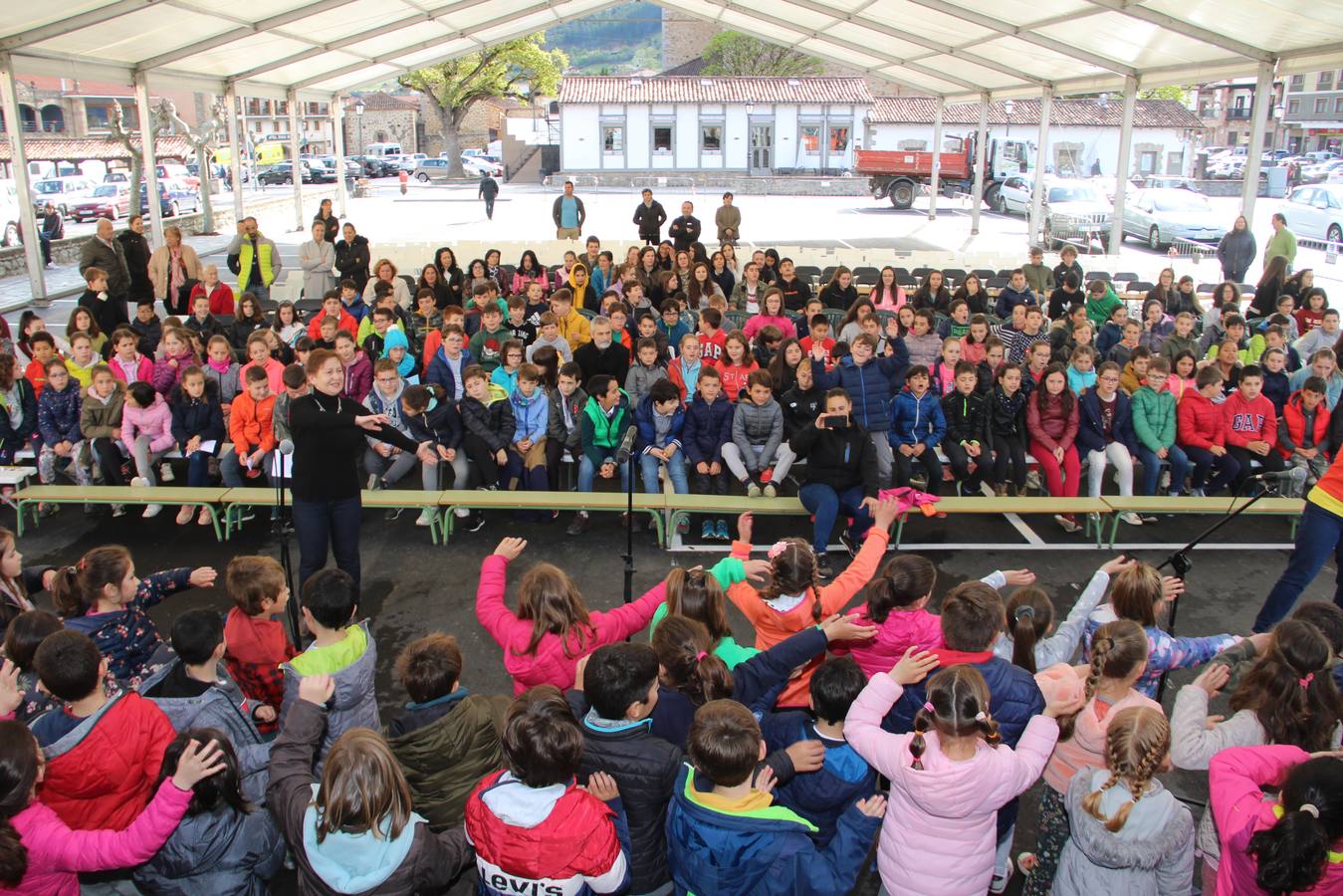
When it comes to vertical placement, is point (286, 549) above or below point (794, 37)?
below

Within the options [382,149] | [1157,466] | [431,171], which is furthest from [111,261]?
[382,149]

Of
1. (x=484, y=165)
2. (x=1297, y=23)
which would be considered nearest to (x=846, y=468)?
(x=1297, y=23)

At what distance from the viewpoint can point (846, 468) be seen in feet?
21.3

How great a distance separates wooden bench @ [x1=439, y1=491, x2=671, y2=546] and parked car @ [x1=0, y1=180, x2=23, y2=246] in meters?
16.9

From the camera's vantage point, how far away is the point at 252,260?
11820mm

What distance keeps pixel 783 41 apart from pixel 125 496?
1940 centimetres

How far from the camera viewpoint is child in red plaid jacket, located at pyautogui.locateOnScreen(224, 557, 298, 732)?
390 centimetres

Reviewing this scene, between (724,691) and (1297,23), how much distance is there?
1158cm

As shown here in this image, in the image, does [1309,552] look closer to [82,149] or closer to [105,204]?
[105,204]

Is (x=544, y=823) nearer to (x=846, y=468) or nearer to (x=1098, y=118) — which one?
(x=846, y=468)

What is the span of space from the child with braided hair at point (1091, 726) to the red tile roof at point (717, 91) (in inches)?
1727

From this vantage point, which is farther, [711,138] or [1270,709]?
[711,138]

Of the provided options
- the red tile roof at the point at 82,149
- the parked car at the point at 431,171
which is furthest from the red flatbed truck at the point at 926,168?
the red tile roof at the point at 82,149

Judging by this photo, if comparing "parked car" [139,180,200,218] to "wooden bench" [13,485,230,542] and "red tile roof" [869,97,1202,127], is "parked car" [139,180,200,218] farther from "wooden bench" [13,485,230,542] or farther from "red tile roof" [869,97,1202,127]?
"red tile roof" [869,97,1202,127]
